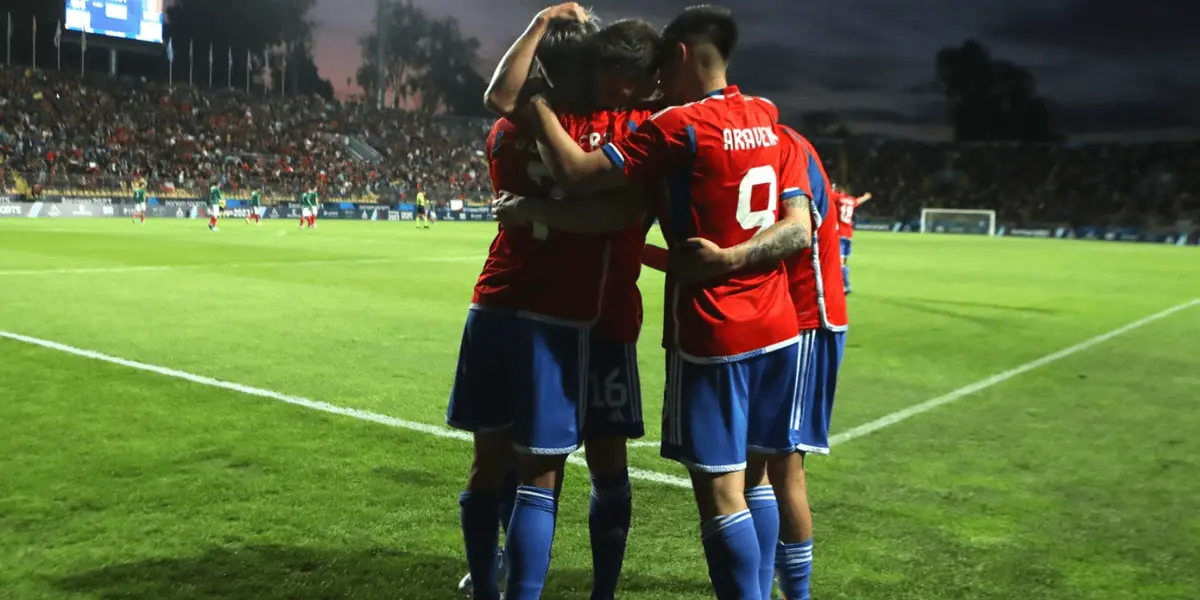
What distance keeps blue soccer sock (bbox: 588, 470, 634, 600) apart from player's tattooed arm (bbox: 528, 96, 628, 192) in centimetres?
108

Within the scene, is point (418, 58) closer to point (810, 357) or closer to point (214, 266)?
point (214, 266)

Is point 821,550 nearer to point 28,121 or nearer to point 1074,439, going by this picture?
point 1074,439

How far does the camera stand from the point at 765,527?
3.23m

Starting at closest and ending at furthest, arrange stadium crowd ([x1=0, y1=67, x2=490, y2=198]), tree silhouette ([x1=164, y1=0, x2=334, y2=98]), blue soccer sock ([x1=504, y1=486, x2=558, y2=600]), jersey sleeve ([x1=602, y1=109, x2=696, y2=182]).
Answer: jersey sleeve ([x1=602, y1=109, x2=696, y2=182]) < blue soccer sock ([x1=504, y1=486, x2=558, y2=600]) < stadium crowd ([x1=0, y1=67, x2=490, y2=198]) < tree silhouette ([x1=164, y1=0, x2=334, y2=98])

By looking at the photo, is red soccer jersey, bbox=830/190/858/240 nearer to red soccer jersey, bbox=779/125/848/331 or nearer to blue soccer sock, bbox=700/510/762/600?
red soccer jersey, bbox=779/125/848/331

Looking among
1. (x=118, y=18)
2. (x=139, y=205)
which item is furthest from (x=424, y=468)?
(x=118, y=18)

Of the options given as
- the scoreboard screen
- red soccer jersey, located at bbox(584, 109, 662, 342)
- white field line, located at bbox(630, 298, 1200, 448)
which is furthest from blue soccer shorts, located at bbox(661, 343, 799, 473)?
the scoreboard screen

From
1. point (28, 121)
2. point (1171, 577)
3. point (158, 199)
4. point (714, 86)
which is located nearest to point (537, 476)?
point (714, 86)

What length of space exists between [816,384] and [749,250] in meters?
0.76

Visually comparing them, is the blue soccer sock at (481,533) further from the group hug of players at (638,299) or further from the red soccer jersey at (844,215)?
the red soccer jersey at (844,215)

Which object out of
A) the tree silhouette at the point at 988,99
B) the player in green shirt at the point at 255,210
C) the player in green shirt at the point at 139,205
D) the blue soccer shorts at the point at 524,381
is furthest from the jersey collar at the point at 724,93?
the tree silhouette at the point at 988,99

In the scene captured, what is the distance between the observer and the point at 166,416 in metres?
6.48

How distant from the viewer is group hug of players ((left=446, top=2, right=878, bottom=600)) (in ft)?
9.61

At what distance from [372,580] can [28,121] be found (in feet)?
179
